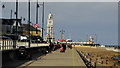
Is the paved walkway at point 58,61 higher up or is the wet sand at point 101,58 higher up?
the paved walkway at point 58,61

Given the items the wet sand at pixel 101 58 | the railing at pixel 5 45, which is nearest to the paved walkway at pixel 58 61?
the wet sand at pixel 101 58

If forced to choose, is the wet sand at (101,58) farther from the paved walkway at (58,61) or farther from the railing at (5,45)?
the railing at (5,45)

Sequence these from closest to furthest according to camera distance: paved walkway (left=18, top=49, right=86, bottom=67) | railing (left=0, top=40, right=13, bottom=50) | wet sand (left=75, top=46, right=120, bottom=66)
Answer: railing (left=0, top=40, right=13, bottom=50) < paved walkway (left=18, top=49, right=86, bottom=67) < wet sand (left=75, top=46, right=120, bottom=66)

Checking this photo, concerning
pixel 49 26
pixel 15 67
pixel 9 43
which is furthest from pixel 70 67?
pixel 49 26

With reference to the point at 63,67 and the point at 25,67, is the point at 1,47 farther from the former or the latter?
the point at 63,67

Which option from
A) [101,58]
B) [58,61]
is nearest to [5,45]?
[58,61]

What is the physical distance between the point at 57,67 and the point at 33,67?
182 centimetres

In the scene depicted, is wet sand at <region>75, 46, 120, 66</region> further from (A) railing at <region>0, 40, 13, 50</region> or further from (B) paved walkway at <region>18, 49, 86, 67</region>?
(A) railing at <region>0, 40, 13, 50</region>

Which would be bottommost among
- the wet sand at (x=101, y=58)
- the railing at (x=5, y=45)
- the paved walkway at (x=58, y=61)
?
the wet sand at (x=101, y=58)

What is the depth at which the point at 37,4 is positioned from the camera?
193 ft

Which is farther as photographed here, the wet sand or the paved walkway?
the wet sand

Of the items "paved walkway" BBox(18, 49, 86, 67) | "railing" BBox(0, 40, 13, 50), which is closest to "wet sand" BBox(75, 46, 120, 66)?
"paved walkway" BBox(18, 49, 86, 67)

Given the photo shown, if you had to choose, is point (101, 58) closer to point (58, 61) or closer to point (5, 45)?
point (58, 61)

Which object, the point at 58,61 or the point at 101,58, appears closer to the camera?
the point at 58,61
